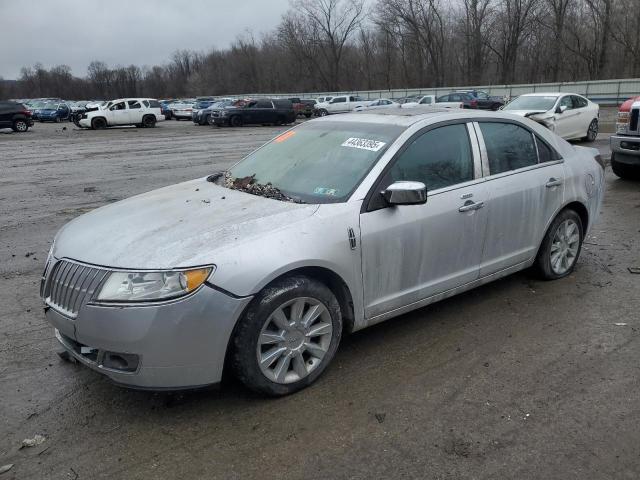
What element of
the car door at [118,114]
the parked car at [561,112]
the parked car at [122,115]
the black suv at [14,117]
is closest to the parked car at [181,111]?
the parked car at [122,115]

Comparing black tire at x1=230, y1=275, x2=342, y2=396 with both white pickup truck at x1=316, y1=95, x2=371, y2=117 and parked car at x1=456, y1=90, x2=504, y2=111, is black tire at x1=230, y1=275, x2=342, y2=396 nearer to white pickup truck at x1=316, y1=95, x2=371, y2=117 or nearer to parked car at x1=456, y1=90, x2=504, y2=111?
parked car at x1=456, y1=90, x2=504, y2=111

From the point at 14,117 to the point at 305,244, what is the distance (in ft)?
114

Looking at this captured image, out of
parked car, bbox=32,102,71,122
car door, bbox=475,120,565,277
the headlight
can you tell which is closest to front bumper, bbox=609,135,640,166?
car door, bbox=475,120,565,277

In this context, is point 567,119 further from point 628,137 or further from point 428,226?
point 428,226

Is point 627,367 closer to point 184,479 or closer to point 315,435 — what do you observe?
point 315,435

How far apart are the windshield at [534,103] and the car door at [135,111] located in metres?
24.9

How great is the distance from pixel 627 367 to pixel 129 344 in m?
3.14

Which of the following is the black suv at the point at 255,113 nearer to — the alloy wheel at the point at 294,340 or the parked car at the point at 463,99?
the parked car at the point at 463,99

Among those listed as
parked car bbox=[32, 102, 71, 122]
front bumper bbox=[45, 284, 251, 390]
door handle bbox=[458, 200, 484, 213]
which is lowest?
front bumper bbox=[45, 284, 251, 390]

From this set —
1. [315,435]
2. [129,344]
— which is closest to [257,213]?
[129,344]

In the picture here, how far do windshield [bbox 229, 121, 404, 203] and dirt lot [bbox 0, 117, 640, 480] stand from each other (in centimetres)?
119

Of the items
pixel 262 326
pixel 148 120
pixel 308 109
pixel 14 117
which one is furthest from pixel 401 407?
pixel 308 109

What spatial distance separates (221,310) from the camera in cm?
300

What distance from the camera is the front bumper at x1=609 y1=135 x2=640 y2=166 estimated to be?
31.4 ft
